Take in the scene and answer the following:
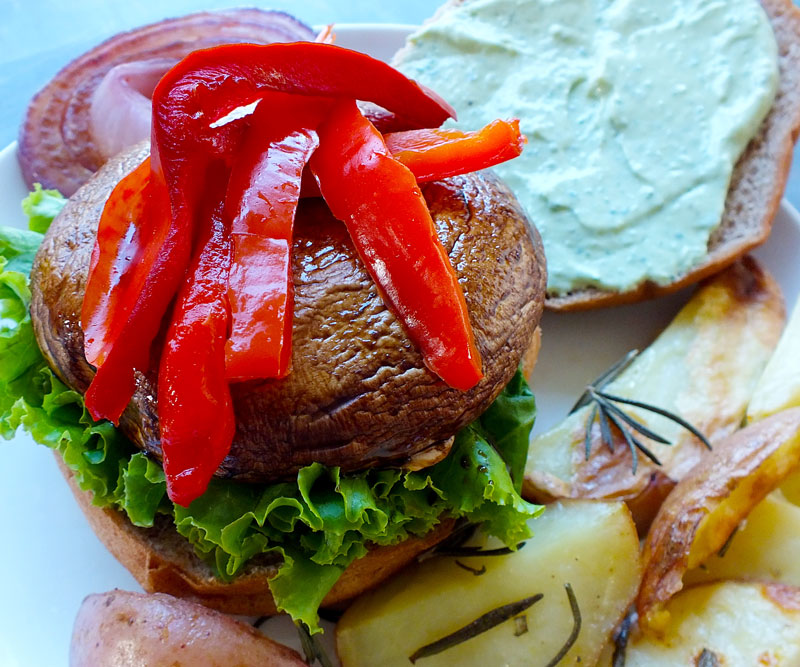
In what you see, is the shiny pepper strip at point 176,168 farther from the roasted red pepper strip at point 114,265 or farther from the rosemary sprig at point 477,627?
the rosemary sprig at point 477,627

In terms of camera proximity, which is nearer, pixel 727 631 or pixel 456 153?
pixel 456 153

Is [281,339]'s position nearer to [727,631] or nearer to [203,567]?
[203,567]

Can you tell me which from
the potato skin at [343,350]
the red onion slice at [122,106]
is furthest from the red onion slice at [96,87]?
the potato skin at [343,350]

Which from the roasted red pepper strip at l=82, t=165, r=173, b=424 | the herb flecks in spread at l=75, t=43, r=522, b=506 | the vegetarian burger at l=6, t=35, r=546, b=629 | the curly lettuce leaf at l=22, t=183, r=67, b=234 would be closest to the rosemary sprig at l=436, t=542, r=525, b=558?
the vegetarian burger at l=6, t=35, r=546, b=629

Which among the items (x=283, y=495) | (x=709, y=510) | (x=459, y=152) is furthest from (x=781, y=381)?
(x=283, y=495)

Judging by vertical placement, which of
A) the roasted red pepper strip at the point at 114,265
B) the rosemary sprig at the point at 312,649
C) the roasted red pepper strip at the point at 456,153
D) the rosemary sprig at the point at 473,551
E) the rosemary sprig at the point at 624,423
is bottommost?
the rosemary sprig at the point at 312,649

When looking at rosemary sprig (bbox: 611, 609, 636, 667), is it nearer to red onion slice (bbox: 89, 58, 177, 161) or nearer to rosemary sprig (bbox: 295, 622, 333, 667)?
rosemary sprig (bbox: 295, 622, 333, 667)
